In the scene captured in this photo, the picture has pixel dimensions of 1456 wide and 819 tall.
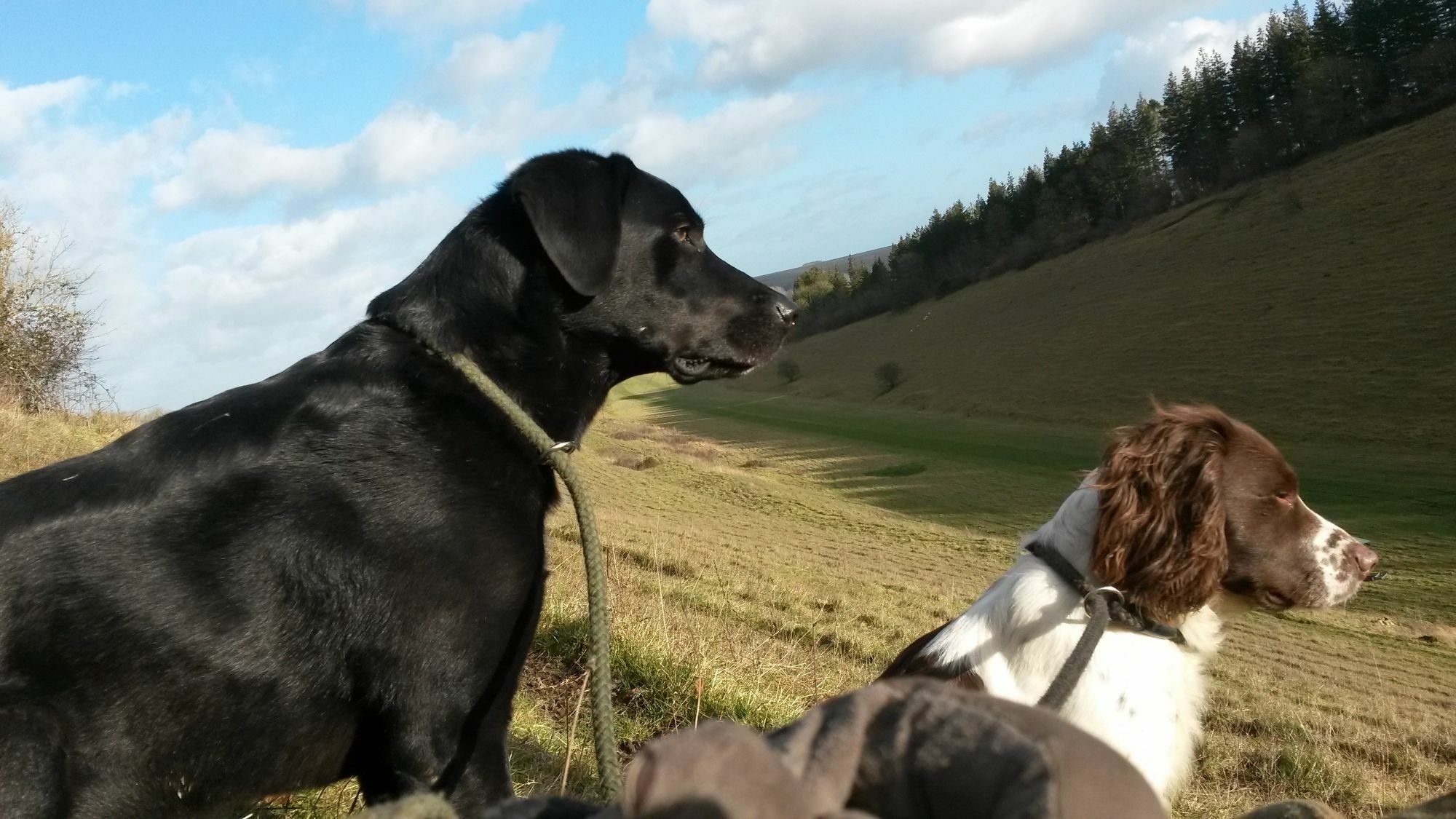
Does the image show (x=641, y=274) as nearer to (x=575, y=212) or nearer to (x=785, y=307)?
(x=575, y=212)

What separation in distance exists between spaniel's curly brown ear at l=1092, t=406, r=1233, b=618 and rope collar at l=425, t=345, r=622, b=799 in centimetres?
212

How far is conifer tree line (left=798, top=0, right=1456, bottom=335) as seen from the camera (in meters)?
70.6

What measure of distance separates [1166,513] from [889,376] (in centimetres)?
6891

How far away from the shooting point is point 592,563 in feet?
8.87

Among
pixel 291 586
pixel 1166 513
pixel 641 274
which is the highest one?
pixel 641 274

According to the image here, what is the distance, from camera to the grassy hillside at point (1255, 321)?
39.6 meters

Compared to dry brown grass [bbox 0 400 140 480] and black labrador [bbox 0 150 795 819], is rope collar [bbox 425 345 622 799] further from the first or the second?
dry brown grass [bbox 0 400 140 480]

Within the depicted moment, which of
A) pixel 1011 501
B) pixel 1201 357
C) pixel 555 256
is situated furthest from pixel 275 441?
pixel 1201 357

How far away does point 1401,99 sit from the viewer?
226 feet

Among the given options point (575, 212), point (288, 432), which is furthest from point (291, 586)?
point (575, 212)

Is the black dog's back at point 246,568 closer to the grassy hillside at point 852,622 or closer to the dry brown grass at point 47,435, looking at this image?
the grassy hillside at point 852,622

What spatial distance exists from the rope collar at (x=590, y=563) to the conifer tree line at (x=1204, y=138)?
79.9 m

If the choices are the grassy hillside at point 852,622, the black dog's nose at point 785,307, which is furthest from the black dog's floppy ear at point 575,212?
the grassy hillside at point 852,622

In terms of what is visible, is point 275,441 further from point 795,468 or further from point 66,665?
point 795,468
